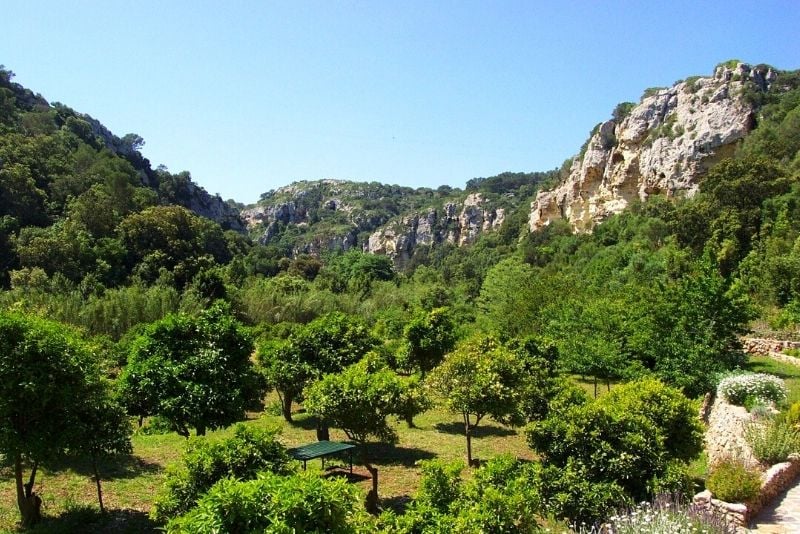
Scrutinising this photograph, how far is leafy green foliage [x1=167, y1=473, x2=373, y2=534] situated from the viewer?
4637mm

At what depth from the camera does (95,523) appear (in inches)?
A: 381

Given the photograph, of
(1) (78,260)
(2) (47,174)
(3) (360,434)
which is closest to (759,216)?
(3) (360,434)

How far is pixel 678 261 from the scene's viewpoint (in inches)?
1426

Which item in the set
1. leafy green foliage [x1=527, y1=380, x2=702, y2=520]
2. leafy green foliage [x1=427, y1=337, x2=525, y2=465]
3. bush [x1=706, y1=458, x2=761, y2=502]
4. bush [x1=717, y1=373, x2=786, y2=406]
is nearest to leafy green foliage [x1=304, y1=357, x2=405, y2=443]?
leafy green foliage [x1=427, y1=337, x2=525, y2=465]

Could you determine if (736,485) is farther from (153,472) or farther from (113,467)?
(113,467)

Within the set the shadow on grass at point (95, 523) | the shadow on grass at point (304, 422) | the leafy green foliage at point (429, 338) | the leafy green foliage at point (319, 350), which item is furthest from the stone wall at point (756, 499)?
the shadow on grass at point (304, 422)

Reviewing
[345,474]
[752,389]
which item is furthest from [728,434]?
[345,474]

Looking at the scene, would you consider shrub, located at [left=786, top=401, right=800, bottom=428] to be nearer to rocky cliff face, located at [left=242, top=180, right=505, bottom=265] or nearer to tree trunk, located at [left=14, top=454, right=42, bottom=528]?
tree trunk, located at [left=14, top=454, right=42, bottom=528]

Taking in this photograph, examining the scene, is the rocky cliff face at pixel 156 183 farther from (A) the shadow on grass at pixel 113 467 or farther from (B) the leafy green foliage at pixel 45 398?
(B) the leafy green foliage at pixel 45 398

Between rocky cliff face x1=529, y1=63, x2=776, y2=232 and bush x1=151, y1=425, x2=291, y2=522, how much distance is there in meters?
62.2

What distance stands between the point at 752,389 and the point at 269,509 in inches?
495

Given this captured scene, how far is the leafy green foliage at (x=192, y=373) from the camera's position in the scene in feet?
33.3

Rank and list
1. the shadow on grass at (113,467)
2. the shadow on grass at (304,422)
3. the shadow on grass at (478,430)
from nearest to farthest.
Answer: the shadow on grass at (113,467) → the shadow on grass at (478,430) → the shadow on grass at (304,422)

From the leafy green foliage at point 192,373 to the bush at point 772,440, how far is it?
1007 cm
